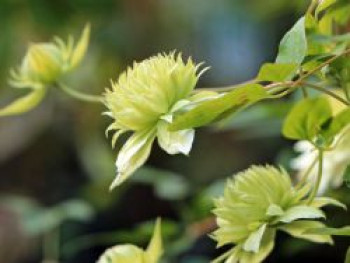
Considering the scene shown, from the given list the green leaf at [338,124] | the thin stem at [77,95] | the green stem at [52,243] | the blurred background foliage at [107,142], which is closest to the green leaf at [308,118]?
the green leaf at [338,124]

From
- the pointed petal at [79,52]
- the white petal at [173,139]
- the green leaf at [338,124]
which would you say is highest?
the white petal at [173,139]

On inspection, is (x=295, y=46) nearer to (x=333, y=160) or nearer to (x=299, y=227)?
(x=299, y=227)

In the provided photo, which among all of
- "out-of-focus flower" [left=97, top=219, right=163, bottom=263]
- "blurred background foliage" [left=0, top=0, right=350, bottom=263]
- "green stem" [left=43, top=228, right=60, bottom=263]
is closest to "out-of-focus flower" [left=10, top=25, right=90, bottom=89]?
"out-of-focus flower" [left=97, top=219, right=163, bottom=263]

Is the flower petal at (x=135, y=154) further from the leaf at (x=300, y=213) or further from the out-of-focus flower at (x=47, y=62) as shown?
the out-of-focus flower at (x=47, y=62)

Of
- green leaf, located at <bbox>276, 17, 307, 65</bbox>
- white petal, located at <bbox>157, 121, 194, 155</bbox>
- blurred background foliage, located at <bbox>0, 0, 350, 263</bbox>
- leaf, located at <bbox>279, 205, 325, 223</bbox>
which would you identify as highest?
green leaf, located at <bbox>276, 17, 307, 65</bbox>

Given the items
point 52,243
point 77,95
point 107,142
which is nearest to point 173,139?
point 77,95

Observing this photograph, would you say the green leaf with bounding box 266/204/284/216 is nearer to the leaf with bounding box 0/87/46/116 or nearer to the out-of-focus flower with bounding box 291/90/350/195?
the out-of-focus flower with bounding box 291/90/350/195

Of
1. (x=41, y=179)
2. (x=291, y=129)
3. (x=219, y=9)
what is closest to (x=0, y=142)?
(x=41, y=179)
